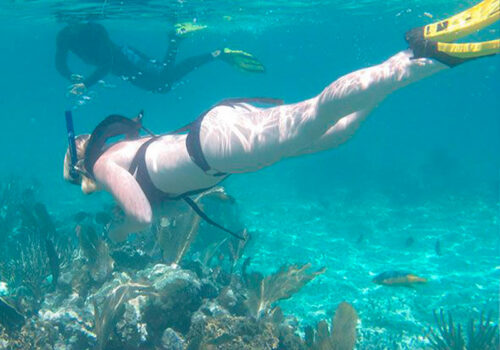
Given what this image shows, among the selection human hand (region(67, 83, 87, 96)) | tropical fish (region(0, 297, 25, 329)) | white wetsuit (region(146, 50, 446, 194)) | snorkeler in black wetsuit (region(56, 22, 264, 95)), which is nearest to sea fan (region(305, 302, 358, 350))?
white wetsuit (region(146, 50, 446, 194))

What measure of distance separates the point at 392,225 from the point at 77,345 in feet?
48.4

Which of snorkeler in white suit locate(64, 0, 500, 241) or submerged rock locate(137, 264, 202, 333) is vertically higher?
snorkeler in white suit locate(64, 0, 500, 241)

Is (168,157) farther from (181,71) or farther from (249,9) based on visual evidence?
(249,9)

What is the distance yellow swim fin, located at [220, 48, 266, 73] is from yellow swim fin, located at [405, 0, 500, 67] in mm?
7197

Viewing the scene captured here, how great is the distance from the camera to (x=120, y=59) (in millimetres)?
14094

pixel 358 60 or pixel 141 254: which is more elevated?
pixel 141 254

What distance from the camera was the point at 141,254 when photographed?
661 centimetres

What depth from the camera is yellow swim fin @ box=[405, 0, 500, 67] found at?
246 centimetres

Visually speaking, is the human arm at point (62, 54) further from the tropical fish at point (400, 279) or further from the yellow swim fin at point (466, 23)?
the yellow swim fin at point (466, 23)

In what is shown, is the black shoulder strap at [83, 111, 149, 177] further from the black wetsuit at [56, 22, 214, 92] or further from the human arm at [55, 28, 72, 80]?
the human arm at [55, 28, 72, 80]

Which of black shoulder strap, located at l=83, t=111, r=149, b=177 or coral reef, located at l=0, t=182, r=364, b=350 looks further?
coral reef, located at l=0, t=182, r=364, b=350

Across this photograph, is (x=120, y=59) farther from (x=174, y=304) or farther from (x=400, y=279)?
(x=400, y=279)

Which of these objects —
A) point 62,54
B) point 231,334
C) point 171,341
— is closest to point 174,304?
point 171,341

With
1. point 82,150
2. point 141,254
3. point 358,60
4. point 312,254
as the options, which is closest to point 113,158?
point 82,150
